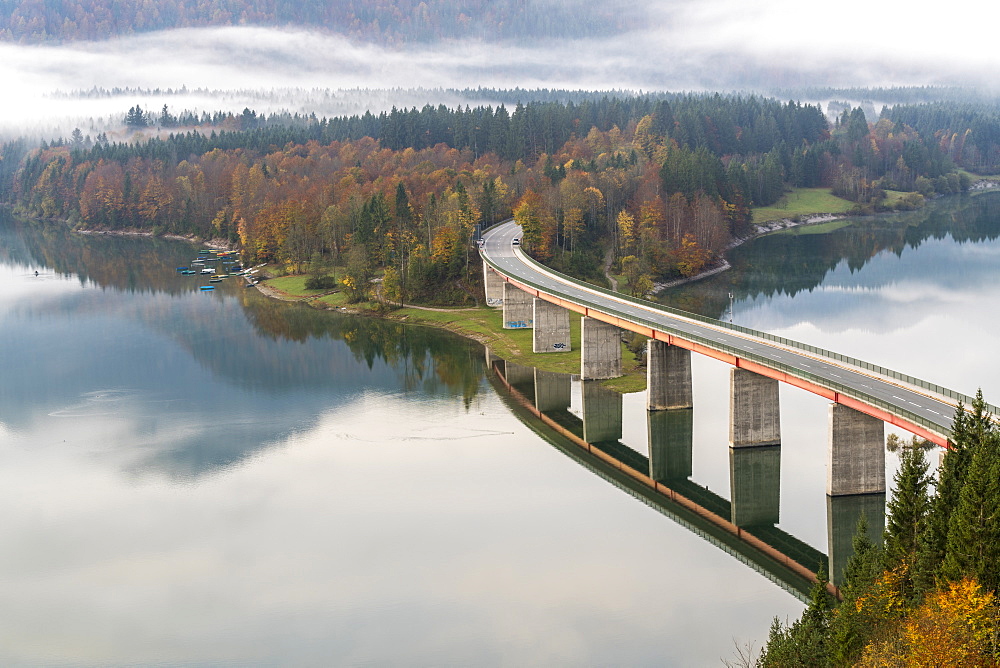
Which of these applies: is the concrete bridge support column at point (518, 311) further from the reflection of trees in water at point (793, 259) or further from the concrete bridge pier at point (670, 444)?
the concrete bridge pier at point (670, 444)

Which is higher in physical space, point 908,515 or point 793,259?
point 793,259

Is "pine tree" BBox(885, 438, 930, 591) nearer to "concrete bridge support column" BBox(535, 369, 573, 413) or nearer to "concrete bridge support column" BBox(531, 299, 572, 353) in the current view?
"concrete bridge support column" BBox(535, 369, 573, 413)

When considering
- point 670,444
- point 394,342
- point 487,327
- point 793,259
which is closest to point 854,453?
point 670,444

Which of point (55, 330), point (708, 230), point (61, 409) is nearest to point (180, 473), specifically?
point (61, 409)

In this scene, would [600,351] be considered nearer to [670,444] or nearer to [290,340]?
[670,444]

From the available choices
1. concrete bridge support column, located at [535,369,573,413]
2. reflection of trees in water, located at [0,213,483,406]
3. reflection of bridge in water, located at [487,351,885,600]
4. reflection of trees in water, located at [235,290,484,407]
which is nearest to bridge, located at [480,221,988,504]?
reflection of bridge in water, located at [487,351,885,600]
